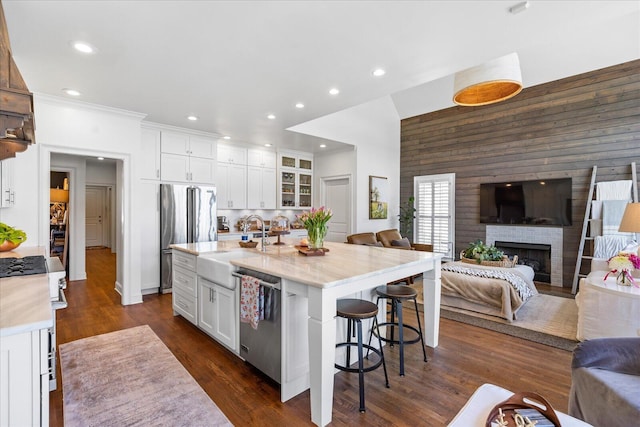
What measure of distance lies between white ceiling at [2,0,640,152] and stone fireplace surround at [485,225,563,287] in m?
3.92

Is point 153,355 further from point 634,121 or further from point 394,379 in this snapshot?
point 634,121

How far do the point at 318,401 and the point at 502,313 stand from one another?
2.81 meters

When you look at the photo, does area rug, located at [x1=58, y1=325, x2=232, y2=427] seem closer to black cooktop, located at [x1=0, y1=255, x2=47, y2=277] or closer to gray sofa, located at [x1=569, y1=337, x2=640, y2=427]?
black cooktop, located at [x1=0, y1=255, x2=47, y2=277]

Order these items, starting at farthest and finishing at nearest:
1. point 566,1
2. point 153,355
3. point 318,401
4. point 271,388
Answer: point 153,355 → point 271,388 → point 566,1 → point 318,401

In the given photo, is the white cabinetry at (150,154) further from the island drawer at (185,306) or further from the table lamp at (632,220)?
the table lamp at (632,220)

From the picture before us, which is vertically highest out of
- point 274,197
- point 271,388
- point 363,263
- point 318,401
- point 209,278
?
point 274,197

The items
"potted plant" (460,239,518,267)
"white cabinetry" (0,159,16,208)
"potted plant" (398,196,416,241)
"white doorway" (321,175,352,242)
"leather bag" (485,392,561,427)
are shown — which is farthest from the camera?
"potted plant" (398,196,416,241)

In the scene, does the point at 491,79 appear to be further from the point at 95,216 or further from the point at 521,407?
the point at 95,216

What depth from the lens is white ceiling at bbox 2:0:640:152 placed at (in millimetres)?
2086

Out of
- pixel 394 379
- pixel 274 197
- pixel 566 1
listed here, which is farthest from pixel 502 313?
pixel 274 197

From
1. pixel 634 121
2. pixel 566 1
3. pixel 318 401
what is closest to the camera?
pixel 318 401

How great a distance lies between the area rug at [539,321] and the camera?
3152 mm

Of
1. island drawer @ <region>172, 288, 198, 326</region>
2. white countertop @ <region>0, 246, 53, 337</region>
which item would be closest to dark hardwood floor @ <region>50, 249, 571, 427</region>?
island drawer @ <region>172, 288, 198, 326</region>

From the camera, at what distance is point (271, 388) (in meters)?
2.27
